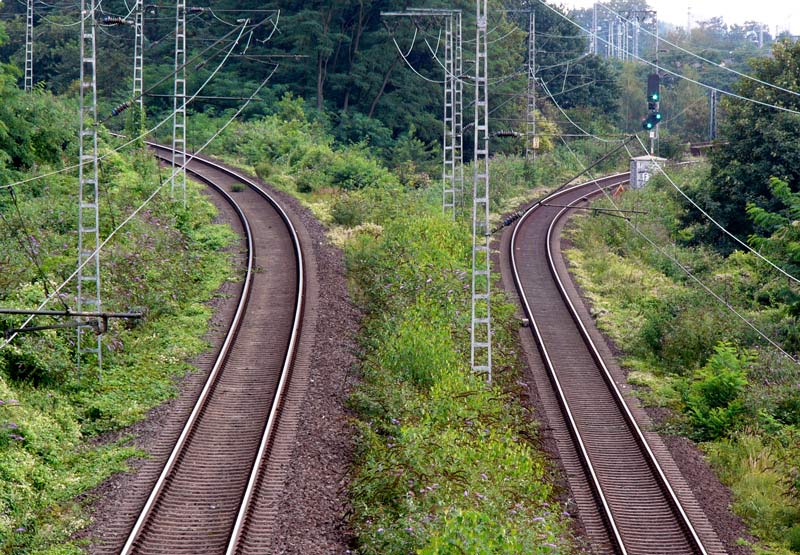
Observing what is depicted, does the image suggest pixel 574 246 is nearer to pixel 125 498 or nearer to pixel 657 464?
pixel 657 464

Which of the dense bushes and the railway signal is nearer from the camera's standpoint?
the dense bushes

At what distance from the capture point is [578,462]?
18.9 meters

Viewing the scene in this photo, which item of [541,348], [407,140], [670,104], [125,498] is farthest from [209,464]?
[670,104]

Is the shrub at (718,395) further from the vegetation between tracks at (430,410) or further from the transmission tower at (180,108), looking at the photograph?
the transmission tower at (180,108)

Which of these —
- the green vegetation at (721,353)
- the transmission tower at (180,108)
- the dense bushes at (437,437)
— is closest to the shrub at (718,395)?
the green vegetation at (721,353)

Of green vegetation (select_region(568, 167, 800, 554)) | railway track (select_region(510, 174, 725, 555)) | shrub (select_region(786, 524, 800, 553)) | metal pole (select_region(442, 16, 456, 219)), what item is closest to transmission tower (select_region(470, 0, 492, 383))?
railway track (select_region(510, 174, 725, 555))

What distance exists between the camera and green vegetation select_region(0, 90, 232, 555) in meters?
15.6

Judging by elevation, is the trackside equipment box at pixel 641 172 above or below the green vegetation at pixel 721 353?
above

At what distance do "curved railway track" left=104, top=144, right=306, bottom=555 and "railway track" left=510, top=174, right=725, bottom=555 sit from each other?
585 cm

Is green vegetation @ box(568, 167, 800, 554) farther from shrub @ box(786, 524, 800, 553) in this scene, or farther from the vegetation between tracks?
the vegetation between tracks

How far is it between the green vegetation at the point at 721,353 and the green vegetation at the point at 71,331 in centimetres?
1140

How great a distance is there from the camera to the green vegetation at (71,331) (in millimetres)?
15609

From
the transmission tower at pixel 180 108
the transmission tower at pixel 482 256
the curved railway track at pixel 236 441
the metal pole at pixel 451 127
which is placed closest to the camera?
the curved railway track at pixel 236 441

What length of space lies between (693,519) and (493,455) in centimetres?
365
